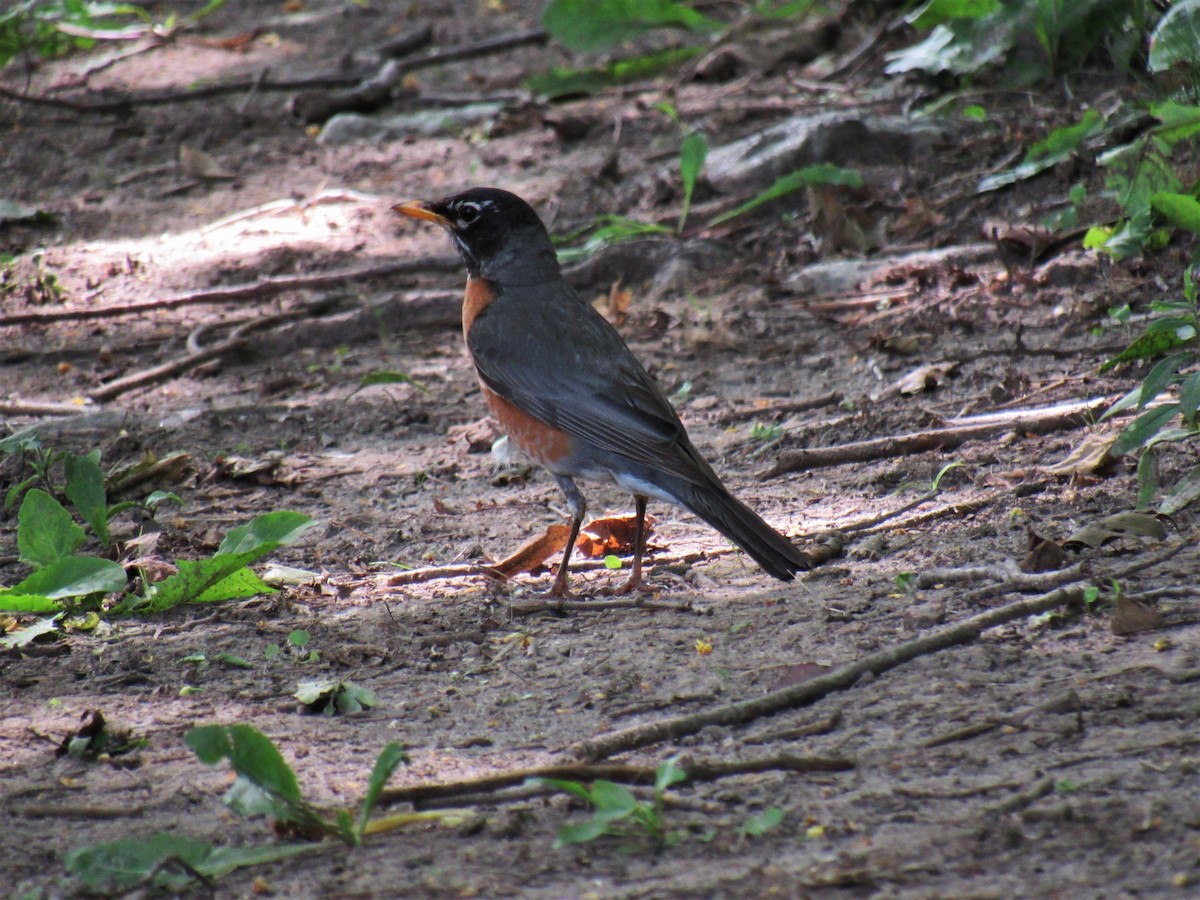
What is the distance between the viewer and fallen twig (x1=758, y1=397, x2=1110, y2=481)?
479 centimetres

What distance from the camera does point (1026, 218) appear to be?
661cm

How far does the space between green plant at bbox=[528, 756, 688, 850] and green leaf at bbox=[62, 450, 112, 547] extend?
249 centimetres

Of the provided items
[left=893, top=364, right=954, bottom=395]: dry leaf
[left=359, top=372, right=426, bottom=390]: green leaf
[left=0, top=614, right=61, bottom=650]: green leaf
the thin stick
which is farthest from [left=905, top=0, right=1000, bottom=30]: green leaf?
[left=0, top=614, right=61, bottom=650]: green leaf

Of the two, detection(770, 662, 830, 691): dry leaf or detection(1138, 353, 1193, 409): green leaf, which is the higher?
detection(1138, 353, 1193, 409): green leaf

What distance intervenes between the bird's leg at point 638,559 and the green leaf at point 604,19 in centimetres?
499

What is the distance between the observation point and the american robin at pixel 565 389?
4.31m

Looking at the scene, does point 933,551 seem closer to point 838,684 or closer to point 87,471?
point 838,684

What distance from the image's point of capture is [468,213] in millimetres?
5742

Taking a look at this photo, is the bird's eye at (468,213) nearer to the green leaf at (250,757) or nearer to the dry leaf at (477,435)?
the dry leaf at (477,435)

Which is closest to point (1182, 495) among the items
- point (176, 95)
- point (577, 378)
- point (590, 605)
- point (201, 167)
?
point (590, 605)

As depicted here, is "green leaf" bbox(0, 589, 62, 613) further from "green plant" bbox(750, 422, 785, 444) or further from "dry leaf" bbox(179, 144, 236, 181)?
"dry leaf" bbox(179, 144, 236, 181)

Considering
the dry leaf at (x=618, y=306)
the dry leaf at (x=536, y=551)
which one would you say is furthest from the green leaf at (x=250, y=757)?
the dry leaf at (x=618, y=306)

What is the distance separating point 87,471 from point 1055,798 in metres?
3.32

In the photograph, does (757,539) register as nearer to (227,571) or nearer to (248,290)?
(227,571)
